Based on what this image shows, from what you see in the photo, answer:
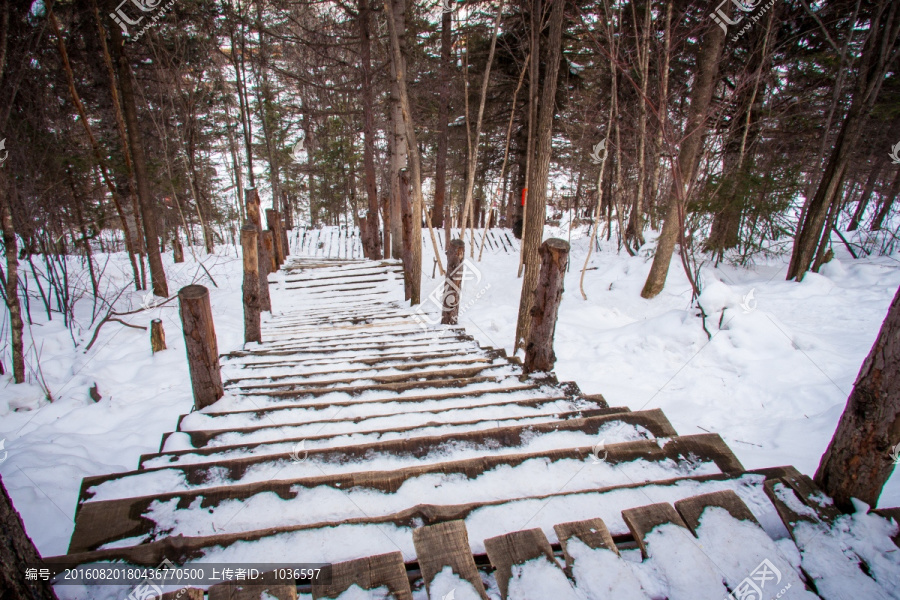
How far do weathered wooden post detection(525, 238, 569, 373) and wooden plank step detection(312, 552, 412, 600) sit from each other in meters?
2.27

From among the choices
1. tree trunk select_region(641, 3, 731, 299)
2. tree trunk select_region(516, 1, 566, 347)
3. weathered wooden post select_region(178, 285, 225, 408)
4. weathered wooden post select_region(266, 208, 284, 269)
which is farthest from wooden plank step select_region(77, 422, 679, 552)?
weathered wooden post select_region(266, 208, 284, 269)

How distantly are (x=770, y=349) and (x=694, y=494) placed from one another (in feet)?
14.0

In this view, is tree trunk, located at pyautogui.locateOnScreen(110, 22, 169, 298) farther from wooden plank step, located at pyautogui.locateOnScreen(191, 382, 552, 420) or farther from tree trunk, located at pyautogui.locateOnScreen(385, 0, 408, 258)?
wooden plank step, located at pyautogui.locateOnScreen(191, 382, 552, 420)

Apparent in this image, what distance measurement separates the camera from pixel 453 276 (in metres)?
5.42

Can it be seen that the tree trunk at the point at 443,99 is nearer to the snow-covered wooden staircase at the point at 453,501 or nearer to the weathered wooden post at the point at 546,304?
the weathered wooden post at the point at 546,304

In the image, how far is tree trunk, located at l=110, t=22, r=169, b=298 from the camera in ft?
20.5

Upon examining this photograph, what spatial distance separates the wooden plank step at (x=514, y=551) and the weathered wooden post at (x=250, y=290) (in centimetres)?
465

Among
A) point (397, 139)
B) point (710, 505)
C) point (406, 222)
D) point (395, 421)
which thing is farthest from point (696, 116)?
point (395, 421)

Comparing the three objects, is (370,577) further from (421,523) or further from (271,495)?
(271,495)

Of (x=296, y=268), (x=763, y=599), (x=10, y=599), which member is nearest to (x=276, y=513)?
(x=10, y=599)

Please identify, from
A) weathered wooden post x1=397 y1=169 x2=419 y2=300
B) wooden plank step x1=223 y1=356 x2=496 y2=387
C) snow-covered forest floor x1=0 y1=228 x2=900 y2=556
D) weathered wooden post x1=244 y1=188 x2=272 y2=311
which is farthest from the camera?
weathered wooden post x1=397 y1=169 x2=419 y2=300

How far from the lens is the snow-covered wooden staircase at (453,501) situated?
110 cm

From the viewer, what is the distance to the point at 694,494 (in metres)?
1.44

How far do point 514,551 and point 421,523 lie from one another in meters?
0.32
